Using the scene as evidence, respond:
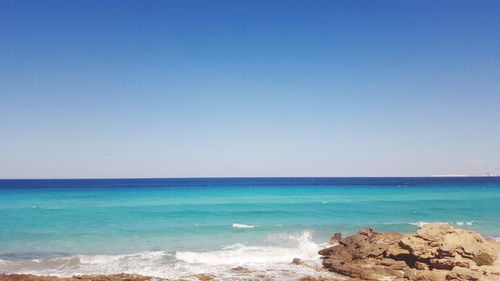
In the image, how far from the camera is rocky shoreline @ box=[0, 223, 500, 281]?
14656mm

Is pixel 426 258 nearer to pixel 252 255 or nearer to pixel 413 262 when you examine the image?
pixel 413 262

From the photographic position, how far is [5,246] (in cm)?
2350

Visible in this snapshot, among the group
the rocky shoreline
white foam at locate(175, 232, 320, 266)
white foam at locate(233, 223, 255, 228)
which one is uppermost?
the rocky shoreline

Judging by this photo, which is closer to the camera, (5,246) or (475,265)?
(475,265)

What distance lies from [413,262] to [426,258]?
762 mm

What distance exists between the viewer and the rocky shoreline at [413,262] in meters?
14.7

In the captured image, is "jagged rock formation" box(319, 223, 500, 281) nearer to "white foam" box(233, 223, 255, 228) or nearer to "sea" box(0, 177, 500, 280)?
"sea" box(0, 177, 500, 280)

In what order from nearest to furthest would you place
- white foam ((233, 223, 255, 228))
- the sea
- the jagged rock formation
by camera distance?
the jagged rock formation
the sea
white foam ((233, 223, 255, 228))

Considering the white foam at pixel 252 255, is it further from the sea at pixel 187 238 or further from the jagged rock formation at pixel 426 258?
the jagged rock formation at pixel 426 258

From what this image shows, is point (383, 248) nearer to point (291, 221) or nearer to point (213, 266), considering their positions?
point (213, 266)

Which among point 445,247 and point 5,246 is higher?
point 445,247

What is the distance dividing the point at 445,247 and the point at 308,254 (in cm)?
758

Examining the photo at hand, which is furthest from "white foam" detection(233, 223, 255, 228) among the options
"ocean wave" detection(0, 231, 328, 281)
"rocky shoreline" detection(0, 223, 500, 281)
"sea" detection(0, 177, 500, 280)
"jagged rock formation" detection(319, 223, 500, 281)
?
"rocky shoreline" detection(0, 223, 500, 281)

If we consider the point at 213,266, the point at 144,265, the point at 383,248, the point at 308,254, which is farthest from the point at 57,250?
the point at 383,248
